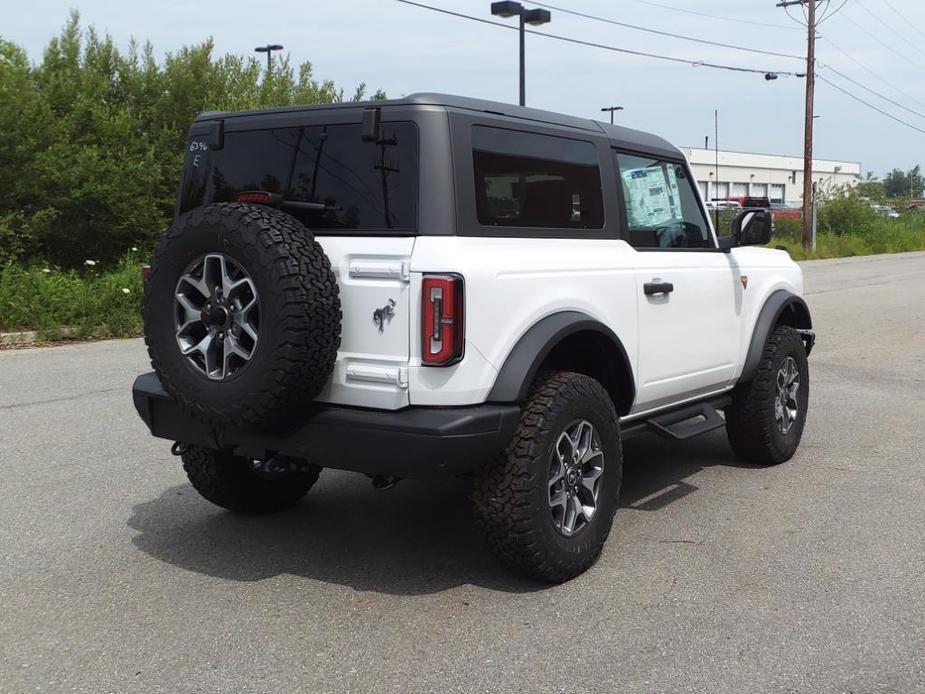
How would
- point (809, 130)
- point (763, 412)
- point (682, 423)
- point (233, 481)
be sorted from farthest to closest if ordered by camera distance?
point (809, 130) → point (763, 412) → point (682, 423) → point (233, 481)

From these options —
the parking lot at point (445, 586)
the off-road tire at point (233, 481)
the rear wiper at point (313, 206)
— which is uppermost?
the rear wiper at point (313, 206)

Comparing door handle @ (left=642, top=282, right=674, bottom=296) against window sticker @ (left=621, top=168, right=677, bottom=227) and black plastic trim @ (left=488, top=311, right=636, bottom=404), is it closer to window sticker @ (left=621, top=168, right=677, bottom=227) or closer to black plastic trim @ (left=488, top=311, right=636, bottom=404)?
window sticker @ (left=621, top=168, right=677, bottom=227)

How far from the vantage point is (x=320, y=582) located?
4.16 m

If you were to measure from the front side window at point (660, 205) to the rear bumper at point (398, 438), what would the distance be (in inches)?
61.2

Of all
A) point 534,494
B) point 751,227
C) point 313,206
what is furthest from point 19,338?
point 534,494

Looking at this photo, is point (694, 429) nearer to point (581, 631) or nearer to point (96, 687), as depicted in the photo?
point (581, 631)

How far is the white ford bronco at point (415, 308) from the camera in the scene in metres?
3.72

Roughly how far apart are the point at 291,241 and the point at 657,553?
7.14ft

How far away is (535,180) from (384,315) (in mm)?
998

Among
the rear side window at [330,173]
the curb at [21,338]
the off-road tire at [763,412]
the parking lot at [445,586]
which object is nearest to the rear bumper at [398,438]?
→ the parking lot at [445,586]

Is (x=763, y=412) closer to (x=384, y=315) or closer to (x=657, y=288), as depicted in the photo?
(x=657, y=288)

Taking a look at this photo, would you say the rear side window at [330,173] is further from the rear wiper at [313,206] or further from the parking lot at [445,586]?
the parking lot at [445,586]

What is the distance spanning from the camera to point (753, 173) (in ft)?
355

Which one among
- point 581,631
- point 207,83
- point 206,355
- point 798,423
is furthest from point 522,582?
point 207,83
